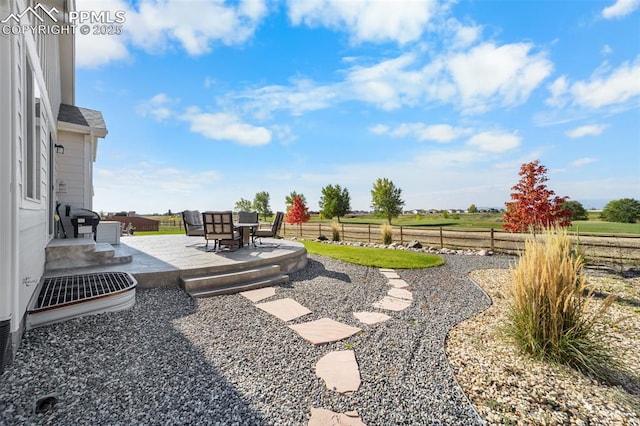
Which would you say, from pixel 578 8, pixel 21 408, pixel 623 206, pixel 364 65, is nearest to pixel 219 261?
pixel 21 408

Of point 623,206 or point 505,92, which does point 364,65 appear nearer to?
point 505,92

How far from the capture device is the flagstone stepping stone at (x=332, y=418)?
5.38 ft

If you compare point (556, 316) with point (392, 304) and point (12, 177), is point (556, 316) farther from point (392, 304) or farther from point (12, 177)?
point (12, 177)

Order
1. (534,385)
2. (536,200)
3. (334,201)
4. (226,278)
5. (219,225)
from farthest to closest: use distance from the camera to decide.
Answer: (334,201) < (536,200) < (219,225) < (226,278) < (534,385)

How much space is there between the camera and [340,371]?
7.36 ft

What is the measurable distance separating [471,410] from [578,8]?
8.22m

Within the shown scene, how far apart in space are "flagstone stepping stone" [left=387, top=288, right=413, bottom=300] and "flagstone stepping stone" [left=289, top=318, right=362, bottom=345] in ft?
5.41

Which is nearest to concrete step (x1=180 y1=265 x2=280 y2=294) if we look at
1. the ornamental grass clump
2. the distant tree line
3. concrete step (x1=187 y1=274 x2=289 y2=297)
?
concrete step (x1=187 y1=274 x2=289 y2=297)

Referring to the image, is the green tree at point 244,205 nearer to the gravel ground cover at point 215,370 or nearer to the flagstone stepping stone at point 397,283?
the flagstone stepping stone at point 397,283

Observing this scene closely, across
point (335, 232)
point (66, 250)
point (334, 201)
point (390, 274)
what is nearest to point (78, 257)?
point (66, 250)

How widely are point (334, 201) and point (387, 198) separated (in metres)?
6.19

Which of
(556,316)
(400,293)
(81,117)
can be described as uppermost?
(81,117)

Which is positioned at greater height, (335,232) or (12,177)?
(12,177)

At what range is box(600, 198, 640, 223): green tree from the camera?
21298 millimetres
